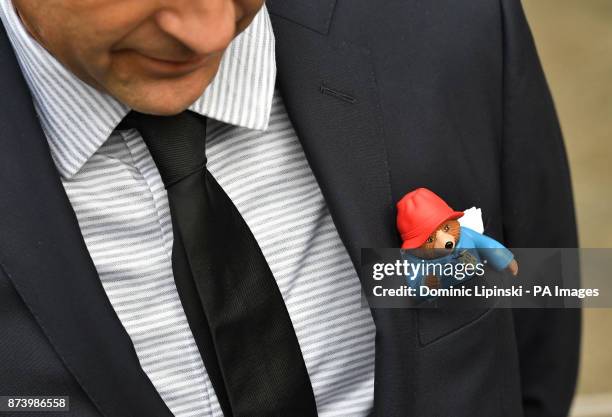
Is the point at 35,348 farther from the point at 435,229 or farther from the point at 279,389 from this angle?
the point at 435,229

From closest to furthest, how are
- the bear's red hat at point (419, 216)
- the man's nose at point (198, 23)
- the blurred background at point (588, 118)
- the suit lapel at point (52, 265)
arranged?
the man's nose at point (198, 23)
the suit lapel at point (52, 265)
the bear's red hat at point (419, 216)
the blurred background at point (588, 118)

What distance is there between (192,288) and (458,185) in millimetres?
491

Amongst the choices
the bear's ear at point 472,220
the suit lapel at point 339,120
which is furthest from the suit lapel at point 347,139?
the bear's ear at point 472,220

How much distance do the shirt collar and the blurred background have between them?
2334 millimetres

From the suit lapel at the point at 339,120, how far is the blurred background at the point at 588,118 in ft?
7.19

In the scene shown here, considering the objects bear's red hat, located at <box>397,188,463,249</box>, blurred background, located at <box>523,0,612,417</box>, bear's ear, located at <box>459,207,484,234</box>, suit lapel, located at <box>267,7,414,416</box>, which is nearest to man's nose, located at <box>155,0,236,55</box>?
suit lapel, located at <box>267,7,414,416</box>

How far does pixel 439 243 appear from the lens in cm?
178

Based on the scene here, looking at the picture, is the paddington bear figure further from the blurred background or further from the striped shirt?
the blurred background

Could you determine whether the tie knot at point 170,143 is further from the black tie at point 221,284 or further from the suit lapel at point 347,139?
the suit lapel at point 347,139

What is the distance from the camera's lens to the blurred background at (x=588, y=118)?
383 cm

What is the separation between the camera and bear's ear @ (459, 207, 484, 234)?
1859 mm

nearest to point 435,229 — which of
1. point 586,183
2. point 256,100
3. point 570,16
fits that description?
point 256,100

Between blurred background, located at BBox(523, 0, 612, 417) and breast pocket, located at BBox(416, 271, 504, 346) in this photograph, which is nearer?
breast pocket, located at BBox(416, 271, 504, 346)

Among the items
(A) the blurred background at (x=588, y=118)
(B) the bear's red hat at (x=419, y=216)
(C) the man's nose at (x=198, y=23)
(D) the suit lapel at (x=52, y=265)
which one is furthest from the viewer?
(A) the blurred background at (x=588, y=118)
